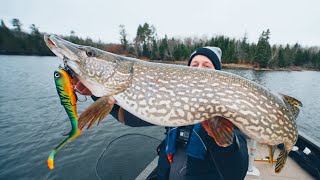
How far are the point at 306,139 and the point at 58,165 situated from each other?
5735 mm

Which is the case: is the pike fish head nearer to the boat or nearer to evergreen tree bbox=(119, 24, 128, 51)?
the boat

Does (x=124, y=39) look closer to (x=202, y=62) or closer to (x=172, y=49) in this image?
(x=172, y=49)

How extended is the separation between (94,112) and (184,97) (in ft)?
2.35

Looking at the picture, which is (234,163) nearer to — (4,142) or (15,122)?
(4,142)

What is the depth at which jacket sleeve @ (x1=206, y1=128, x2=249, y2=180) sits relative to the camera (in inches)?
62.4

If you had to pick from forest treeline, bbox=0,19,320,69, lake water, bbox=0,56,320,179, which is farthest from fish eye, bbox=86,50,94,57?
forest treeline, bbox=0,19,320,69

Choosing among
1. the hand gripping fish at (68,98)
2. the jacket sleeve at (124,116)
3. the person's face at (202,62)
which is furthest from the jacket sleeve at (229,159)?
the hand gripping fish at (68,98)

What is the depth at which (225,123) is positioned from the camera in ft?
5.20

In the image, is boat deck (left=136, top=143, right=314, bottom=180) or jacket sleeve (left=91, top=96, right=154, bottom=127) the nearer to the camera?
jacket sleeve (left=91, top=96, right=154, bottom=127)

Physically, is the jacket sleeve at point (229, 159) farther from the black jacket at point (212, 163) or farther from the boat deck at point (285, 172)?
the boat deck at point (285, 172)

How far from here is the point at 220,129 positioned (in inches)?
62.4

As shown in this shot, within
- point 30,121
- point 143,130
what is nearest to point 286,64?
point 143,130

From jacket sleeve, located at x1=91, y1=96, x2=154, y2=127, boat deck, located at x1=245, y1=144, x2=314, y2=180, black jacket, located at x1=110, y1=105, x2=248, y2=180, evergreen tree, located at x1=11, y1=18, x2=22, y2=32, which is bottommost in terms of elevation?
boat deck, located at x1=245, y1=144, x2=314, y2=180

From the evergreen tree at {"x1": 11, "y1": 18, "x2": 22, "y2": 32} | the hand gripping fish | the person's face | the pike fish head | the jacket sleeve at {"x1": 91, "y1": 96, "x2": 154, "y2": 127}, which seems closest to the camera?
the hand gripping fish
